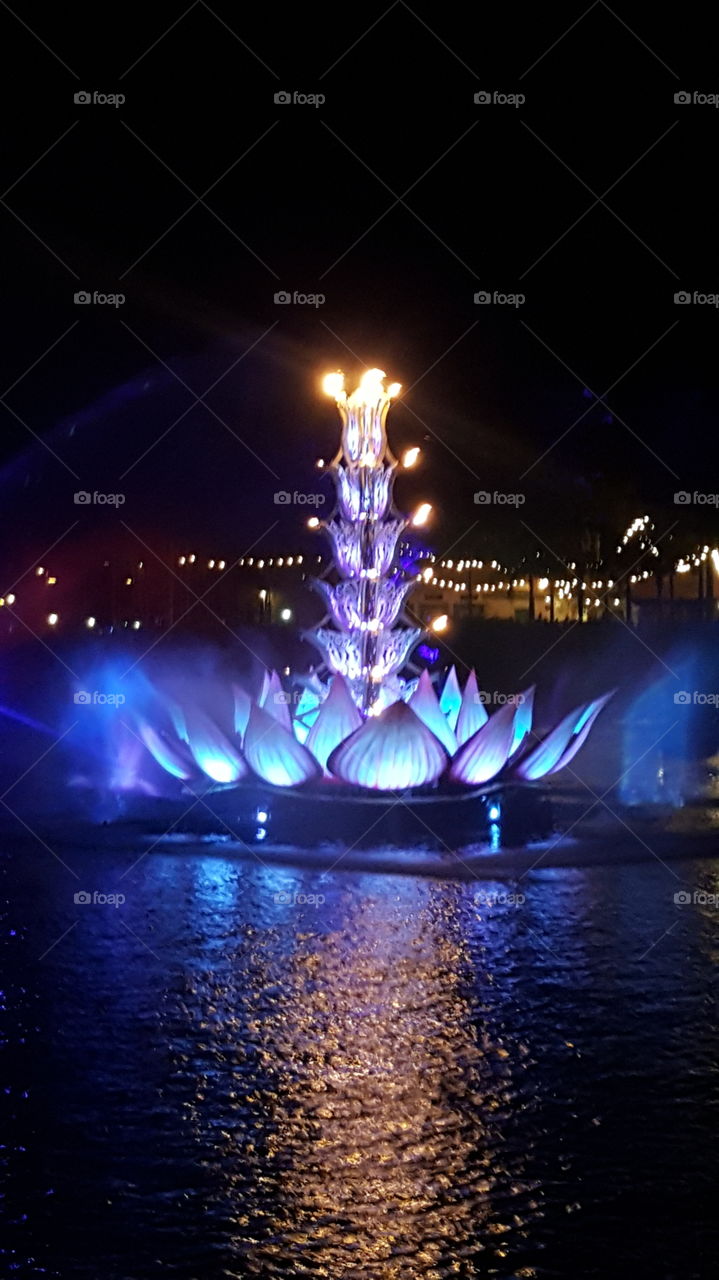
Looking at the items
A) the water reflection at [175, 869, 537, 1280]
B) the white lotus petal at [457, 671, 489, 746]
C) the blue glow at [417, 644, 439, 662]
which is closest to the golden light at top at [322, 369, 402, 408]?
the white lotus petal at [457, 671, 489, 746]

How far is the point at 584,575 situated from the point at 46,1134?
3531 cm

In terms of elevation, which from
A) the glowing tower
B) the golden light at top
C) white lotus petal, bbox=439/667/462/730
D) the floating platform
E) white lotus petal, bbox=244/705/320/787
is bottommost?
the floating platform

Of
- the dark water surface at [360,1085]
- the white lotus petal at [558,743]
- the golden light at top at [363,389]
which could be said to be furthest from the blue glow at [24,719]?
the dark water surface at [360,1085]

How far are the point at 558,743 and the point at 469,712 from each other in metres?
1.66

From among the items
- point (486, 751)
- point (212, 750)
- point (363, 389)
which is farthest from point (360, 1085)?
point (363, 389)

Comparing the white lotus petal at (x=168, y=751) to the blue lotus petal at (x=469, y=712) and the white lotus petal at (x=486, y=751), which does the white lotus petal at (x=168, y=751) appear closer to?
the white lotus petal at (x=486, y=751)

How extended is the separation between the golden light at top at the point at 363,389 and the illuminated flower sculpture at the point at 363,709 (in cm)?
1

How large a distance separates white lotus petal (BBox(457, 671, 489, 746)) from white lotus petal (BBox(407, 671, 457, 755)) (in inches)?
16.0

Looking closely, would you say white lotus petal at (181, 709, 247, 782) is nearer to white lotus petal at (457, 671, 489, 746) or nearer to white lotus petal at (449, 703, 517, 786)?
white lotus petal at (449, 703, 517, 786)

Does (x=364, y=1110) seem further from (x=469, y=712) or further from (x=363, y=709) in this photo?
(x=469, y=712)

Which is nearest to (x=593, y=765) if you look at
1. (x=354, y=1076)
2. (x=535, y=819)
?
(x=535, y=819)

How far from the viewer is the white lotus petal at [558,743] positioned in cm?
1176

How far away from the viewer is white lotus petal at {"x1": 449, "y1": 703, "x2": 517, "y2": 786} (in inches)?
444

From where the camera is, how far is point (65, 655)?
30.8 metres
